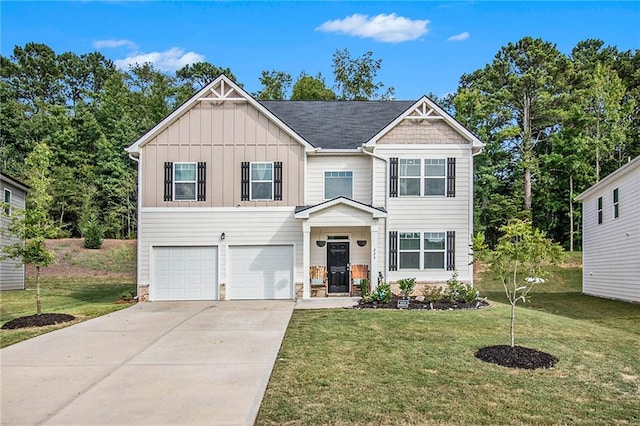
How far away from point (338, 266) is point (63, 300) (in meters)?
9.69

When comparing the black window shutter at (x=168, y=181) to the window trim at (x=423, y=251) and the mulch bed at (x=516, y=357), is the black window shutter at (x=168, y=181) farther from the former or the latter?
the mulch bed at (x=516, y=357)

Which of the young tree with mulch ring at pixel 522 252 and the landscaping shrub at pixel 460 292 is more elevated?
the young tree with mulch ring at pixel 522 252

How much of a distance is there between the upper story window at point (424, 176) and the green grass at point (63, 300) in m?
9.75

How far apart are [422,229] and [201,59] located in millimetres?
33582

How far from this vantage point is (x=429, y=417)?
213 inches

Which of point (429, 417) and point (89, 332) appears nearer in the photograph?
point (429, 417)

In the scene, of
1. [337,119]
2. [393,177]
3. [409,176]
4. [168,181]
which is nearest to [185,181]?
[168,181]

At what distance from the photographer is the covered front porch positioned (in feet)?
51.3

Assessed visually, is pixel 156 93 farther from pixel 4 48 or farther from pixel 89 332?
pixel 89 332

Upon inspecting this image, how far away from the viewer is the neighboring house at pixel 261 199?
16.1m

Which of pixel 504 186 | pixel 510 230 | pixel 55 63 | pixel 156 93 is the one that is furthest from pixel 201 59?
pixel 510 230

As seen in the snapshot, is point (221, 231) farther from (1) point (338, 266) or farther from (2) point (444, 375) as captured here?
(2) point (444, 375)

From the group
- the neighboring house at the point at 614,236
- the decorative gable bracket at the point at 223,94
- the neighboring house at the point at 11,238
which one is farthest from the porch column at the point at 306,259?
the neighboring house at the point at 11,238

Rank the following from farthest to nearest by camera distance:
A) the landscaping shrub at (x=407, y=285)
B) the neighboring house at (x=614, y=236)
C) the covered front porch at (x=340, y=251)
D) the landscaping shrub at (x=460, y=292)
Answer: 1. the neighboring house at (x=614, y=236)
2. the covered front porch at (x=340, y=251)
3. the landscaping shrub at (x=407, y=285)
4. the landscaping shrub at (x=460, y=292)
